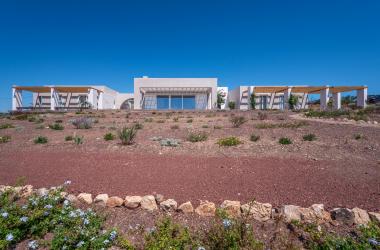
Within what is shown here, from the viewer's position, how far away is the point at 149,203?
2949 millimetres

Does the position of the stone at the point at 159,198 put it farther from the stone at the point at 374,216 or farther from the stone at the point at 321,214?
the stone at the point at 374,216

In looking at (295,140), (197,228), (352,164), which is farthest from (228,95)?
(197,228)

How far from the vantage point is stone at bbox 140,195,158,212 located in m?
2.92

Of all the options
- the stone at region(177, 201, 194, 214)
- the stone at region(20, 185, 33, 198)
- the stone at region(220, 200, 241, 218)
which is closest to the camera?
the stone at region(220, 200, 241, 218)

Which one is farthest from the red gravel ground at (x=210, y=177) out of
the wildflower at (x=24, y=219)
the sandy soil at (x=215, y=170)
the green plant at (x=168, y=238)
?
the wildflower at (x=24, y=219)

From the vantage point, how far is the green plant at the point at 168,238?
2.13 m

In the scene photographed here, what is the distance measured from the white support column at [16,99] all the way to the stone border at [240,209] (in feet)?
111

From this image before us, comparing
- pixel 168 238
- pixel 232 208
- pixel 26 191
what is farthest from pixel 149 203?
pixel 26 191

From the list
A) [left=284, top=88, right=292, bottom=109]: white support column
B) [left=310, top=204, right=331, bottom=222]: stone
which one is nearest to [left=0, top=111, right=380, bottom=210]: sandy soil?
[left=310, top=204, right=331, bottom=222]: stone

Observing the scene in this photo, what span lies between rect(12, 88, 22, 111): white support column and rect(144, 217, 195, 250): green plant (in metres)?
35.2

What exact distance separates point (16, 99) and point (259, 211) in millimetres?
36983

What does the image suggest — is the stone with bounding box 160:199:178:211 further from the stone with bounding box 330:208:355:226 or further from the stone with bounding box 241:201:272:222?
the stone with bounding box 330:208:355:226

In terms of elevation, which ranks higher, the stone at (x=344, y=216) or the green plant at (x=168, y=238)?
the stone at (x=344, y=216)

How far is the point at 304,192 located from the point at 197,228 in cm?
174
